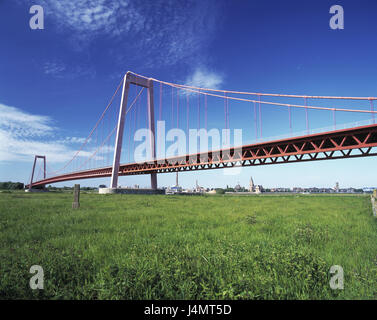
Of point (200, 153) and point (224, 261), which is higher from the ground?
point (200, 153)

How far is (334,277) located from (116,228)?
5682 millimetres

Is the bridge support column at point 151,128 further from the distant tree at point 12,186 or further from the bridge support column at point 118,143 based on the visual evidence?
the distant tree at point 12,186

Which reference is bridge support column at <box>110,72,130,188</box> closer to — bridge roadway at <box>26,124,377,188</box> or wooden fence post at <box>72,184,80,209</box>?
bridge roadway at <box>26,124,377,188</box>

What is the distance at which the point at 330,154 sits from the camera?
2662 centimetres

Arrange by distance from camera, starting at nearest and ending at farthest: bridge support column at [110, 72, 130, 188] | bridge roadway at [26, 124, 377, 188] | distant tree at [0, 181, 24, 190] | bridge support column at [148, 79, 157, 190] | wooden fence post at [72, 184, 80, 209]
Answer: wooden fence post at [72, 184, 80, 209]
bridge roadway at [26, 124, 377, 188]
bridge support column at [110, 72, 130, 188]
bridge support column at [148, 79, 157, 190]
distant tree at [0, 181, 24, 190]

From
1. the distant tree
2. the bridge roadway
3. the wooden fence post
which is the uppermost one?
the bridge roadway

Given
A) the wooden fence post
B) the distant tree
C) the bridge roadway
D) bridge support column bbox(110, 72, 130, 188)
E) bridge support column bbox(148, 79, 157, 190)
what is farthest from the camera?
the distant tree

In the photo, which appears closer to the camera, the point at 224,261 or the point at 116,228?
the point at 224,261

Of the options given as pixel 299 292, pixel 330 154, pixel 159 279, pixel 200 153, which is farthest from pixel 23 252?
pixel 200 153

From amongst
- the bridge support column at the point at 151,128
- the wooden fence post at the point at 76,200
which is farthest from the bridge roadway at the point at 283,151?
the wooden fence post at the point at 76,200

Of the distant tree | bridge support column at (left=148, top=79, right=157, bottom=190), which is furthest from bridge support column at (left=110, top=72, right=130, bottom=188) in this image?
the distant tree

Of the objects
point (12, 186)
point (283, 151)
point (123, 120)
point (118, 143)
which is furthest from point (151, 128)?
point (12, 186)

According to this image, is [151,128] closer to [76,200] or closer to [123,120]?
[123,120]
